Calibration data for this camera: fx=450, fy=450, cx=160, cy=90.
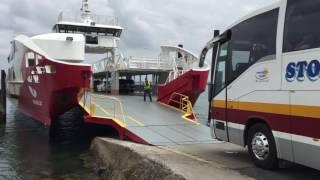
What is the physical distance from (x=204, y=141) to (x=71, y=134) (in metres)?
10.9

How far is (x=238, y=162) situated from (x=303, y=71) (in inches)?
121

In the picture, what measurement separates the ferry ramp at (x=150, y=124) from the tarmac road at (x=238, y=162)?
0.96 meters

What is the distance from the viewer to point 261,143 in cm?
897

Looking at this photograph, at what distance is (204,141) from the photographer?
13344 millimetres

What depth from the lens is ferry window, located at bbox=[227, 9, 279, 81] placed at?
875 cm

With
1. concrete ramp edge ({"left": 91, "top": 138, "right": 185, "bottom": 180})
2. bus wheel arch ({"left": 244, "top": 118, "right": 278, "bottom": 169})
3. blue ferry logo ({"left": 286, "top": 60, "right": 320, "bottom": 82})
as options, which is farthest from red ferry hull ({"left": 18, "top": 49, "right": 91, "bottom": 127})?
blue ferry logo ({"left": 286, "top": 60, "right": 320, "bottom": 82})

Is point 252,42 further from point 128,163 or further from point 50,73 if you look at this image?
point 50,73

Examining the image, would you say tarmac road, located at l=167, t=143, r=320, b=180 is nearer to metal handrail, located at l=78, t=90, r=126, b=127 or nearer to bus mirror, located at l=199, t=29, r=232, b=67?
bus mirror, located at l=199, t=29, r=232, b=67

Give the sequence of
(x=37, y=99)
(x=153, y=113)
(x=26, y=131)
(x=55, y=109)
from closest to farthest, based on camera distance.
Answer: (x=153, y=113) → (x=55, y=109) → (x=37, y=99) → (x=26, y=131)

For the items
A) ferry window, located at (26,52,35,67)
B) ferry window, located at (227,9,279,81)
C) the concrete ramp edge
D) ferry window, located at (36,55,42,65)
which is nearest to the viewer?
ferry window, located at (227,9,279,81)

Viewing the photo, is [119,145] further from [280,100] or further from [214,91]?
[280,100]

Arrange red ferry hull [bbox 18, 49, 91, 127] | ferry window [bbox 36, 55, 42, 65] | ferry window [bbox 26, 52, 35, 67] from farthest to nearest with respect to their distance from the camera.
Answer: ferry window [bbox 26, 52, 35, 67], ferry window [bbox 36, 55, 42, 65], red ferry hull [bbox 18, 49, 91, 127]

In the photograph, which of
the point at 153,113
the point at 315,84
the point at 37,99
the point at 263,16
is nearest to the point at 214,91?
the point at 263,16

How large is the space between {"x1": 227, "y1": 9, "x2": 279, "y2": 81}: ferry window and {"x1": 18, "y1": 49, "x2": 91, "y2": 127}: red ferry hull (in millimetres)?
9788
